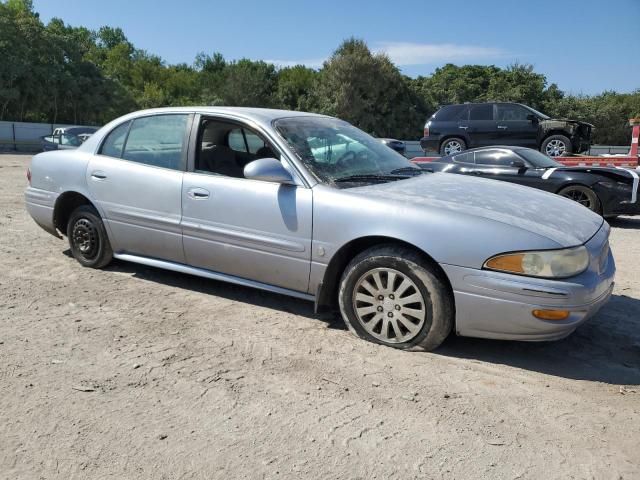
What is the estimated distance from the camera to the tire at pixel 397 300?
338cm

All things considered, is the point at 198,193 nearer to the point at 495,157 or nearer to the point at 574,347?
the point at 574,347

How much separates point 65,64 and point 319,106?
710 inches

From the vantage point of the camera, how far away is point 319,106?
144ft

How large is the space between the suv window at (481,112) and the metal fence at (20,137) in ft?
67.7

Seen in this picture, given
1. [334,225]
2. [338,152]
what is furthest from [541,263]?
[338,152]

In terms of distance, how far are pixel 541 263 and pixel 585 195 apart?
244 inches

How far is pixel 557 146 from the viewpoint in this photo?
13.9 m

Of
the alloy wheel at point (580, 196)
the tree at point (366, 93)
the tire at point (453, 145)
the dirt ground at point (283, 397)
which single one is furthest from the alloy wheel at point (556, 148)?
the tree at point (366, 93)

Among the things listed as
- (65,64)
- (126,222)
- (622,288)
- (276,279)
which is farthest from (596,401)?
(65,64)

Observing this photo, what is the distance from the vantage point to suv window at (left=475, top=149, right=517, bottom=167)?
366 inches

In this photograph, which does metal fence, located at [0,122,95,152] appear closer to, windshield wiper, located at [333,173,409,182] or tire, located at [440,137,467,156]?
tire, located at [440,137,467,156]

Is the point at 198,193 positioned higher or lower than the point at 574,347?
higher

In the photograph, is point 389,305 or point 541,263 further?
point 389,305

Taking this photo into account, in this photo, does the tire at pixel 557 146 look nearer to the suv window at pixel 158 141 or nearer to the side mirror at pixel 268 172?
the suv window at pixel 158 141
